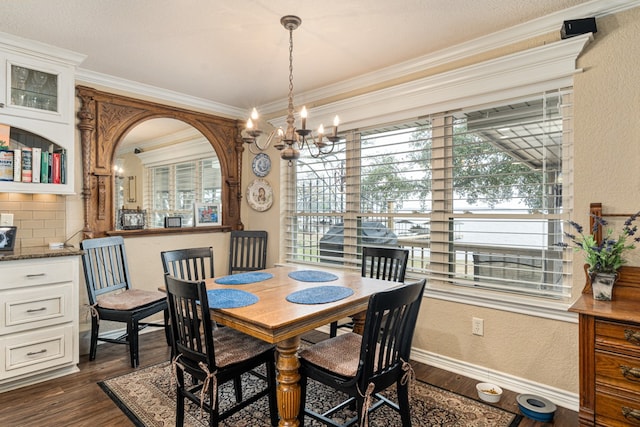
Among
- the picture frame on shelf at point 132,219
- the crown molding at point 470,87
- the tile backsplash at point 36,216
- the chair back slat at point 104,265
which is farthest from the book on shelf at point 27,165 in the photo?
the crown molding at point 470,87

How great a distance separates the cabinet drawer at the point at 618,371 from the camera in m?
1.67

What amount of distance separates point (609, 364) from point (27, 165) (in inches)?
155

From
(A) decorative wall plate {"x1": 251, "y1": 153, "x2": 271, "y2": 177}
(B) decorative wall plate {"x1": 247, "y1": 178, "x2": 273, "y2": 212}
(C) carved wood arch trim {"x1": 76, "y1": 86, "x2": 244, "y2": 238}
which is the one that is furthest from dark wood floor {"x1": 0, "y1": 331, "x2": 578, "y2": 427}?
(A) decorative wall plate {"x1": 251, "y1": 153, "x2": 271, "y2": 177}

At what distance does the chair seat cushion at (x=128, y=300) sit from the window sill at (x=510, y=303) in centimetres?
231

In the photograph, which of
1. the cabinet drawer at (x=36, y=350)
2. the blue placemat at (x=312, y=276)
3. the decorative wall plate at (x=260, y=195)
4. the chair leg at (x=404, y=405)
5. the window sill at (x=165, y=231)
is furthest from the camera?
the decorative wall plate at (x=260, y=195)

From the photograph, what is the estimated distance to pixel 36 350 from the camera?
2.54 metres

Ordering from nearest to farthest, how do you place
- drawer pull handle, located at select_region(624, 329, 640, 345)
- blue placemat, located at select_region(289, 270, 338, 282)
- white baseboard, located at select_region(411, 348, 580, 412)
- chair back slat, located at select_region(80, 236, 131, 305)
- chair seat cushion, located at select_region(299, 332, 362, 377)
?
drawer pull handle, located at select_region(624, 329, 640, 345) → chair seat cushion, located at select_region(299, 332, 362, 377) → white baseboard, located at select_region(411, 348, 580, 412) → blue placemat, located at select_region(289, 270, 338, 282) → chair back slat, located at select_region(80, 236, 131, 305)

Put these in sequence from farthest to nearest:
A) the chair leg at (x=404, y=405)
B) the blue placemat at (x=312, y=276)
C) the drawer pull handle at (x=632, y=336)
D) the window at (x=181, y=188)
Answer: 1. the window at (x=181, y=188)
2. the blue placemat at (x=312, y=276)
3. the chair leg at (x=404, y=405)
4. the drawer pull handle at (x=632, y=336)

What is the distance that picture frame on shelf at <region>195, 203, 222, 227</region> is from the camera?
13.5ft

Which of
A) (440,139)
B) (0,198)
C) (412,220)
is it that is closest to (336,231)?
(412,220)

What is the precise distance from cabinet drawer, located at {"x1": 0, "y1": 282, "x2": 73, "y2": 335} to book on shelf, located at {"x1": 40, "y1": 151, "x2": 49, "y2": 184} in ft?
2.76

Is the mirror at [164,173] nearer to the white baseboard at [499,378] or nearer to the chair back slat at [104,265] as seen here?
the chair back slat at [104,265]

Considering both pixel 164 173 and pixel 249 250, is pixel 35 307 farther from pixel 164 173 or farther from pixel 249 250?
pixel 249 250

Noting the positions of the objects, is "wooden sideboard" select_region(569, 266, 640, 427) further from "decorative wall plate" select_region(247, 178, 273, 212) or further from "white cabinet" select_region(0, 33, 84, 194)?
"white cabinet" select_region(0, 33, 84, 194)
